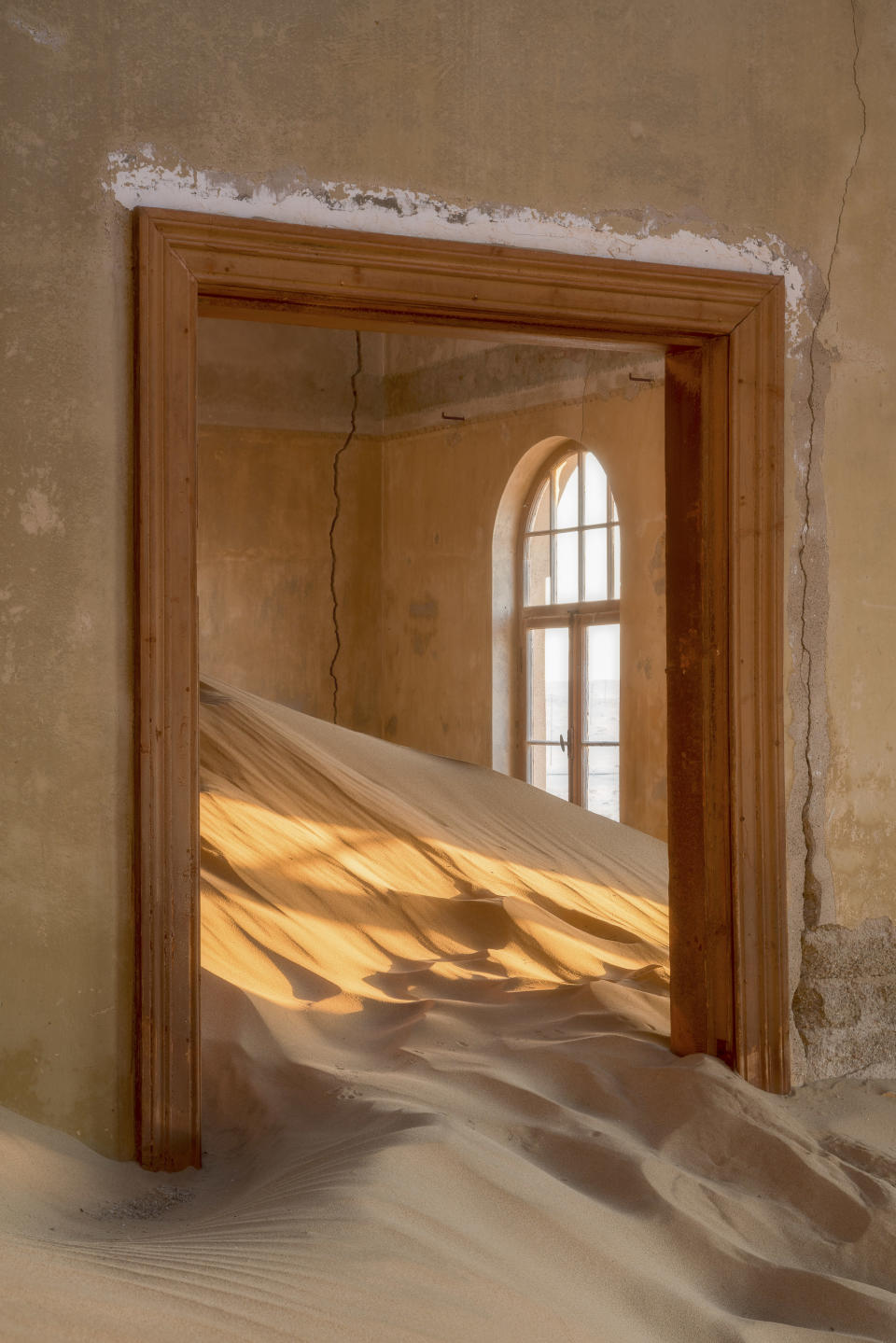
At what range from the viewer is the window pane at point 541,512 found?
11109 millimetres

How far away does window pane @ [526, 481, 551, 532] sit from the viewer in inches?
437

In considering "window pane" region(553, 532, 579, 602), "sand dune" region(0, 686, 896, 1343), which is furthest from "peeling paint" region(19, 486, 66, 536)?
"window pane" region(553, 532, 579, 602)

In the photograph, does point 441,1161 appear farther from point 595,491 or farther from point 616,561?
point 595,491

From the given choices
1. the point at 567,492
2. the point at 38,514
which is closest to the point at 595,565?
the point at 567,492

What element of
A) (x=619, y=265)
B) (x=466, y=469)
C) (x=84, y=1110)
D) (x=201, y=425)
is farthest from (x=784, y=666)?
(x=201, y=425)

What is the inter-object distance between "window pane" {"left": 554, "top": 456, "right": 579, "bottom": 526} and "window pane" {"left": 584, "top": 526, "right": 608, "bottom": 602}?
10.8 inches

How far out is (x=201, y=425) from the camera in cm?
1233

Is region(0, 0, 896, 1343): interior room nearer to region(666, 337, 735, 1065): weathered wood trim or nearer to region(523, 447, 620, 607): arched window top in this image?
region(666, 337, 735, 1065): weathered wood trim

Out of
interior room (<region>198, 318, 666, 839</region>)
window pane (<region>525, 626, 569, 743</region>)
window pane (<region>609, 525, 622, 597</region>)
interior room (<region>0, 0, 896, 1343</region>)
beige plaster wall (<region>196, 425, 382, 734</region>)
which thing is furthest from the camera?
beige plaster wall (<region>196, 425, 382, 734</region>)

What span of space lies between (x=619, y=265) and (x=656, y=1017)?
2379 millimetres

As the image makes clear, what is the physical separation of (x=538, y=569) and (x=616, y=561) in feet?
3.84

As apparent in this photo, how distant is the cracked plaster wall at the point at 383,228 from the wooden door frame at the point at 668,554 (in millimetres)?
71

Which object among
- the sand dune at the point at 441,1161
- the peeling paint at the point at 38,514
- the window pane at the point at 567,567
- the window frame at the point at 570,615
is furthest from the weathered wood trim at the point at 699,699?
Result: the window pane at the point at 567,567

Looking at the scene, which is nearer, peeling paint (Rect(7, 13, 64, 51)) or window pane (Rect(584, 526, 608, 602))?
peeling paint (Rect(7, 13, 64, 51))
